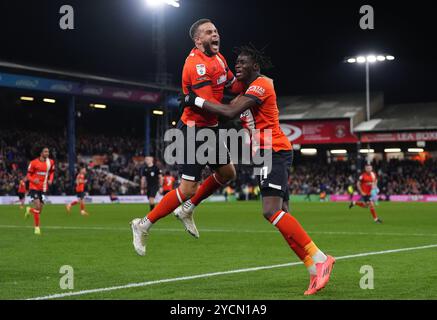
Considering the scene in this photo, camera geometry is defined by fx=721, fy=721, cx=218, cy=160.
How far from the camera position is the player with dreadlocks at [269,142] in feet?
25.5

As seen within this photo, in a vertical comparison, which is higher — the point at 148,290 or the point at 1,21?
the point at 1,21

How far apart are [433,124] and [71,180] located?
28.3 meters

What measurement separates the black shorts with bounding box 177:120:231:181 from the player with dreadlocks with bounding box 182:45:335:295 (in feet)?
2.29

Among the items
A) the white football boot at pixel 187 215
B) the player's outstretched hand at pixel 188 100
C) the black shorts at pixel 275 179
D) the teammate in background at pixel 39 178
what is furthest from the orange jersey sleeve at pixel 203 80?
the teammate in background at pixel 39 178

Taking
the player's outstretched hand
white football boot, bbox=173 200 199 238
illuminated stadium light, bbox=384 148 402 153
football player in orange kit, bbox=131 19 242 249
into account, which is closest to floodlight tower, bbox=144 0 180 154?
illuminated stadium light, bbox=384 148 402 153

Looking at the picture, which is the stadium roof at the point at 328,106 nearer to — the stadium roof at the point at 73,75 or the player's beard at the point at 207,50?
the stadium roof at the point at 73,75

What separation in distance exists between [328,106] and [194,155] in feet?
181

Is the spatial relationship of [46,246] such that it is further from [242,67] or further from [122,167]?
[122,167]

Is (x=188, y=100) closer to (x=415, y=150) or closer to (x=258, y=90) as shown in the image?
(x=258, y=90)

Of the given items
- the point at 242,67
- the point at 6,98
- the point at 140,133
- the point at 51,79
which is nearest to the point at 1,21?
the point at 51,79

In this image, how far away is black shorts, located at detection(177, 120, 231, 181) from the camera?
28.7 feet

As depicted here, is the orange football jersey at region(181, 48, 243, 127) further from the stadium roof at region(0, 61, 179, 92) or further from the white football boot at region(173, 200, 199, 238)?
the stadium roof at region(0, 61, 179, 92)

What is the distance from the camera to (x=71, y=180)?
48.3 metres
